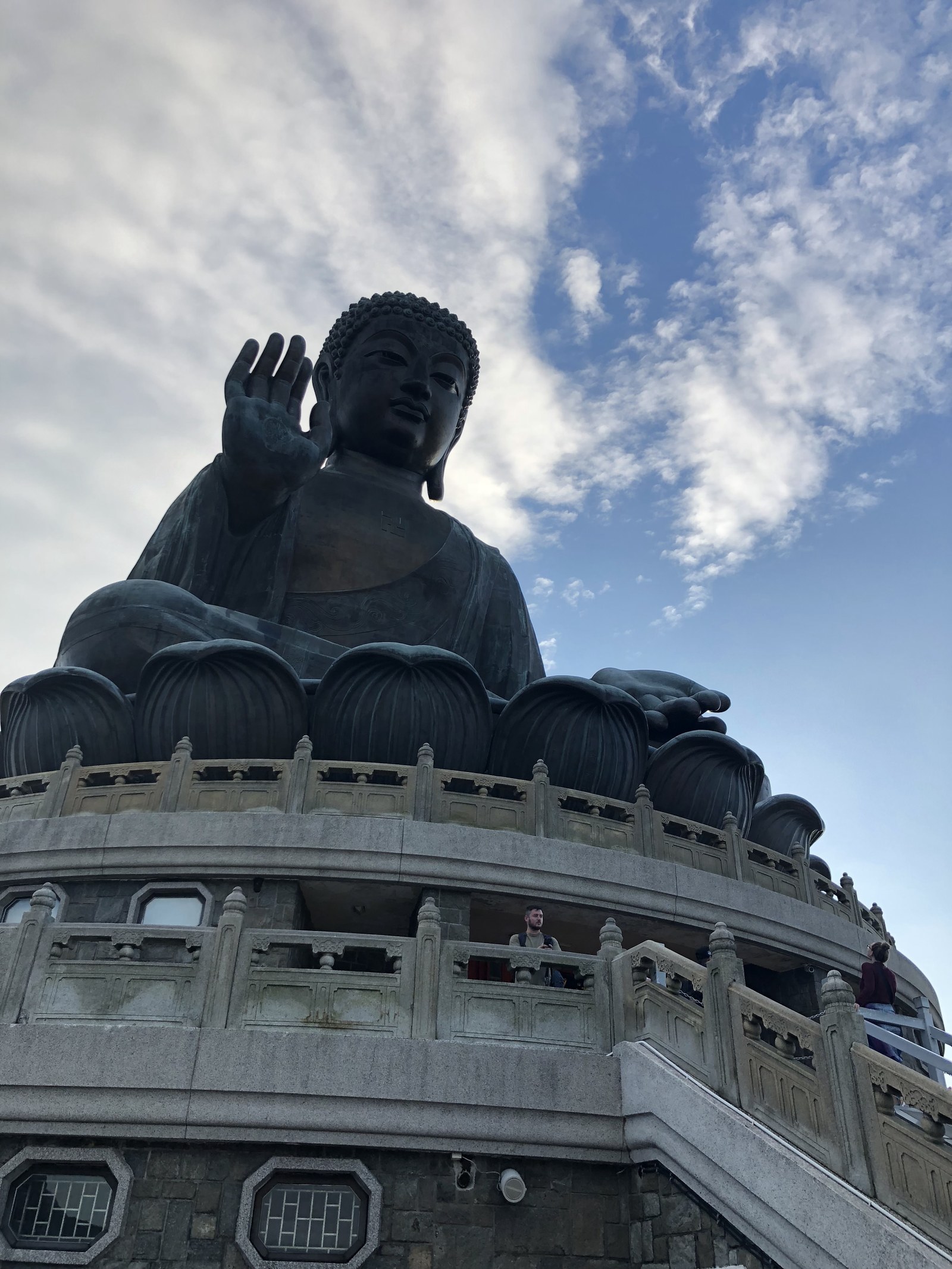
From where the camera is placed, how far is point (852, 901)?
33.4ft

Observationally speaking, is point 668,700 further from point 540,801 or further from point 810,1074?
point 810,1074

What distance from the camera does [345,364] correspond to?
1562 cm

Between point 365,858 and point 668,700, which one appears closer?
point 365,858

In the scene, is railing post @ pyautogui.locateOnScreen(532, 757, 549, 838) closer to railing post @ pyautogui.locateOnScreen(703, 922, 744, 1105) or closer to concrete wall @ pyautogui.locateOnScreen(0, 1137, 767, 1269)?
railing post @ pyautogui.locateOnScreen(703, 922, 744, 1105)

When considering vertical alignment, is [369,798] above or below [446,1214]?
above

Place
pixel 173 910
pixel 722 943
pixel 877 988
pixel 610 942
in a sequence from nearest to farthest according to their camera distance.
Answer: pixel 722 943 → pixel 610 942 → pixel 877 988 → pixel 173 910

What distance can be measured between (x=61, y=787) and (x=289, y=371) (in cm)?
598

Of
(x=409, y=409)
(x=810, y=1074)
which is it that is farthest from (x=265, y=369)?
(x=810, y=1074)

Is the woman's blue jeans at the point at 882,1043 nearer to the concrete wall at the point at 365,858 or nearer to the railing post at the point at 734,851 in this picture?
the concrete wall at the point at 365,858

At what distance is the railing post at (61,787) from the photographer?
8.44 m

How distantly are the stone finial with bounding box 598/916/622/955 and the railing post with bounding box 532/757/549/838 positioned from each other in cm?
222

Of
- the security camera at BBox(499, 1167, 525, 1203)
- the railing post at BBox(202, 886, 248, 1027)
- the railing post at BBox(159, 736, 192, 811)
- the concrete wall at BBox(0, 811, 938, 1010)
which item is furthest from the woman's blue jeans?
the railing post at BBox(159, 736, 192, 811)

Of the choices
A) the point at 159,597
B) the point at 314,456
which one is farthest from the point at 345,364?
the point at 159,597

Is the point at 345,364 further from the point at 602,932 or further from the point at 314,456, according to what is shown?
the point at 602,932
